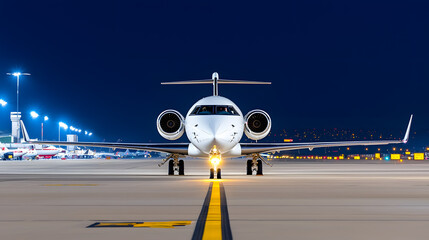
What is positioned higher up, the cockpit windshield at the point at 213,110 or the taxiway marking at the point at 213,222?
the cockpit windshield at the point at 213,110

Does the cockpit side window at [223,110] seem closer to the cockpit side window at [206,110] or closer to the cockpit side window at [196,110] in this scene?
the cockpit side window at [206,110]

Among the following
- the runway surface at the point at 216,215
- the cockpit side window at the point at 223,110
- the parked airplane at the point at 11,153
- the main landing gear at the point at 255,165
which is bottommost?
the runway surface at the point at 216,215

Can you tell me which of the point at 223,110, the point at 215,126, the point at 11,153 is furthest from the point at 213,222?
the point at 11,153

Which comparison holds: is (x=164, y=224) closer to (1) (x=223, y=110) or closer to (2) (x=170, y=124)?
(1) (x=223, y=110)

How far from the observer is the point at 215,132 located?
2898 centimetres

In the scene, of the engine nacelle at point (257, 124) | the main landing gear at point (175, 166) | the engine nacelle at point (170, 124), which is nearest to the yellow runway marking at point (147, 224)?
the engine nacelle at point (170, 124)

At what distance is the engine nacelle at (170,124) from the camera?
106 feet

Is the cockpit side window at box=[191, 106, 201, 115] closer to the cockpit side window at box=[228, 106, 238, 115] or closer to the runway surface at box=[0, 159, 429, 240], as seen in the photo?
the cockpit side window at box=[228, 106, 238, 115]

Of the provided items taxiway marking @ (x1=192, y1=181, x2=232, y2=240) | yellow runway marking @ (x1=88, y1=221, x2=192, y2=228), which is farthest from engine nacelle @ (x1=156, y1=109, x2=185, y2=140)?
yellow runway marking @ (x1=88, y1=221, x2=192, y2=228)

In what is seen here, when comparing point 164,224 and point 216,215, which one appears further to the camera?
point 216,215

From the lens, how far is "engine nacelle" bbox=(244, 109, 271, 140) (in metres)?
32.6

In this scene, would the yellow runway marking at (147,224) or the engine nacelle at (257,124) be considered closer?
the yellow runway marking at (147,224)

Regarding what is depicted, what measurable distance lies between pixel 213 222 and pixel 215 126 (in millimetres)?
18173

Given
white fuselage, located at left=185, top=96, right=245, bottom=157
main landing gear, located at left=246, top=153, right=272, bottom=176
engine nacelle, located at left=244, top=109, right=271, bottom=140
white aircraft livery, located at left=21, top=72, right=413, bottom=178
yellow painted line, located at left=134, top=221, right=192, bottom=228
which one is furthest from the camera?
main landing gear, located at left=246, top=153, right=272, bottom=176
